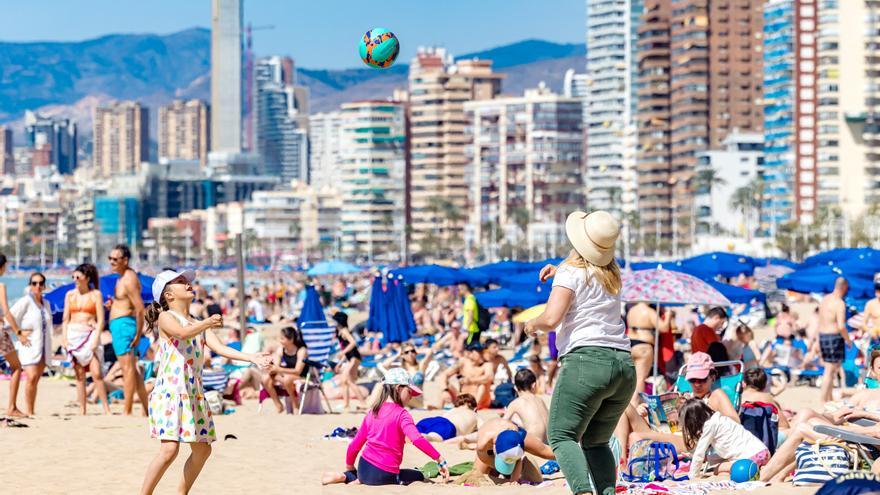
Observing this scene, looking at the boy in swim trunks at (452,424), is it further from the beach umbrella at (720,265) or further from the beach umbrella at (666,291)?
the beach umbrella at (720,265)

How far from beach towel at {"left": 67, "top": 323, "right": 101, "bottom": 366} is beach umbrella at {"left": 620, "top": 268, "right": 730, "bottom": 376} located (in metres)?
4.51

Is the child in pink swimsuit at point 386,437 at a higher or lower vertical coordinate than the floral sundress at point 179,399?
lower

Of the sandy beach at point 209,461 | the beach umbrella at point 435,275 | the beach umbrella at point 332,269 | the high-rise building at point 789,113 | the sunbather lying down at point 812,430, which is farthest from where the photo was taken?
the high-rise building at point 789,113

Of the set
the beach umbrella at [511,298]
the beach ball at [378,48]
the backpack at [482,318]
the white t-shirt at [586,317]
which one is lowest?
the backpack at [482,318]

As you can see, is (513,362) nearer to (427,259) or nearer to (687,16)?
(687,16)

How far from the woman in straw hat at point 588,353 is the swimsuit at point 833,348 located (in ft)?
25.0

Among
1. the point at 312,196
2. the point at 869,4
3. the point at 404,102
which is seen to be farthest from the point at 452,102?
the point at 869,4

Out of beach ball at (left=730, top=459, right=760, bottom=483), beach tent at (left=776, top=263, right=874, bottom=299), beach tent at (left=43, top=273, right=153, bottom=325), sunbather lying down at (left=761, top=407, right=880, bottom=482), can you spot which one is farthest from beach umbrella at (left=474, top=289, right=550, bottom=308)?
sunbather lying down at (left=761, top=407, right=880, bottom=482)

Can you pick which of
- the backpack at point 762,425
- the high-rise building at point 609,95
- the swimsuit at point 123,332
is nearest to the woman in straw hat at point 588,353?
the backpack at point 762,425

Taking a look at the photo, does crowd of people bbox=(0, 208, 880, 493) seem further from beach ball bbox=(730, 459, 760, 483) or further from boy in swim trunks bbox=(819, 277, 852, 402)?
beach ball bbox=(730, 459, 760, 483)

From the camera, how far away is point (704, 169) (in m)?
124

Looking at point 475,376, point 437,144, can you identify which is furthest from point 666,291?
point 437,144

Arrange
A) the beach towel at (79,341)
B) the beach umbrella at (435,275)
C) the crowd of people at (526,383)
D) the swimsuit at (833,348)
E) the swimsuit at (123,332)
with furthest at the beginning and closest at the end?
the beach umbrella at (435,275) < the swimsuit at (833,348) < the beach towel at (79,341) < the swimsuit at (123,332) < the crowd of people at (526,383)

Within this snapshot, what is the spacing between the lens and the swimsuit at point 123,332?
10984 mm
